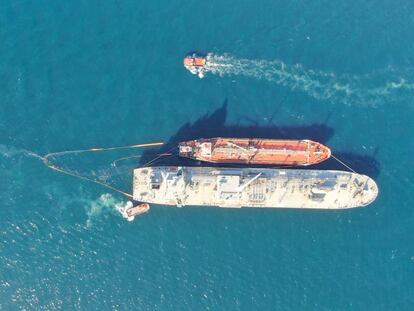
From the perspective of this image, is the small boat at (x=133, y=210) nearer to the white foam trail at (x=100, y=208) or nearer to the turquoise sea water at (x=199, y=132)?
the turquoise sea water at (x=199, y=132)

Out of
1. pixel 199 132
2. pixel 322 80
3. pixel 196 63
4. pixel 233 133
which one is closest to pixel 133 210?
pixel 199 132

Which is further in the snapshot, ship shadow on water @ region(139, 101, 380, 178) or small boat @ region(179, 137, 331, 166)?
ship shadow on water @ region(139, 101, 380, 178)

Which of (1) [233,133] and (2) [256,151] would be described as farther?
(1) [233,133]

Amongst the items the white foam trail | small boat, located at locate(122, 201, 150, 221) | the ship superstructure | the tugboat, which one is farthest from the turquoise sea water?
the ship superstructure

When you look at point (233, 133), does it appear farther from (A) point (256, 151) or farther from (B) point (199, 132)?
(B) point (199, 132)

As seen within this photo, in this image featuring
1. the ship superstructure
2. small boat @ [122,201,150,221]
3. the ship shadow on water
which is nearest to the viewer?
the ship superstructure

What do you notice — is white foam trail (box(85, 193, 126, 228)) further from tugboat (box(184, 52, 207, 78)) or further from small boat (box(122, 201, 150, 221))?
tugboat (box(184, 52, 207, 78))

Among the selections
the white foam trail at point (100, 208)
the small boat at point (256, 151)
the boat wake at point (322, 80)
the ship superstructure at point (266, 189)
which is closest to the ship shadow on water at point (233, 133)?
the small boat at point (256, 151)
